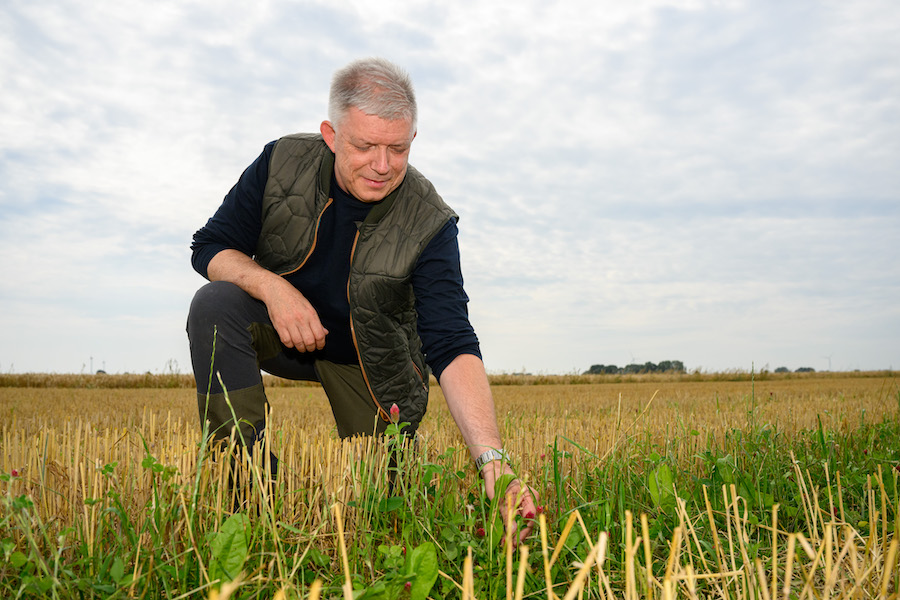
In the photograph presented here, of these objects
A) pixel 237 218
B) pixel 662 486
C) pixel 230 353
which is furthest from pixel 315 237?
pixel 662 486

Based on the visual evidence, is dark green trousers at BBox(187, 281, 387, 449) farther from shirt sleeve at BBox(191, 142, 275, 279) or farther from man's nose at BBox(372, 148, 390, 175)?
man's nose at BBox(372, 148, 390, 175)

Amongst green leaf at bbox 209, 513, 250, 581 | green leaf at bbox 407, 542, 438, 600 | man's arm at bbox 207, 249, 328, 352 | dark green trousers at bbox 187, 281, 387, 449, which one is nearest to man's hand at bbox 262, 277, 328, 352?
man's arm at bbox 207, 249, 328, 352

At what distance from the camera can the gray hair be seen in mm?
3154

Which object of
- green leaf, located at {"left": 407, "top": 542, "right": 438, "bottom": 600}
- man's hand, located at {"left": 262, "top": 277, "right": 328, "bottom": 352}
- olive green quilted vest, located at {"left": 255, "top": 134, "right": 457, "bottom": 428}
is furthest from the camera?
olive green quilted vest, located at {"left": 255, "top": 134, "right": 457, "bottom": 428}

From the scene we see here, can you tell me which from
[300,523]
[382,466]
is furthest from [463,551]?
[300,523]

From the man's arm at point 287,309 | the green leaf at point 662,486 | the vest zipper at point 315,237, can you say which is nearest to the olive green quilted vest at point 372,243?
the vest zipper at point 315,237

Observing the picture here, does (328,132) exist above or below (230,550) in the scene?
above

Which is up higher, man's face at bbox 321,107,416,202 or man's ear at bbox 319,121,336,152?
man's ear at bbox 319,121,336,152

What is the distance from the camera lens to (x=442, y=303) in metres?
3.44

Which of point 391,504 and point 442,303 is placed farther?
point 442,303

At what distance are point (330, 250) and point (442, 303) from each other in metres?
0.87

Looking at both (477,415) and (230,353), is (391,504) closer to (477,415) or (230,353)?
(477,415)

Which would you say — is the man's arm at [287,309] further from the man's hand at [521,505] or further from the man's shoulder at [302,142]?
the man's hand at [521,505]

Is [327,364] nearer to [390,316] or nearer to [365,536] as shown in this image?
[390,316]
